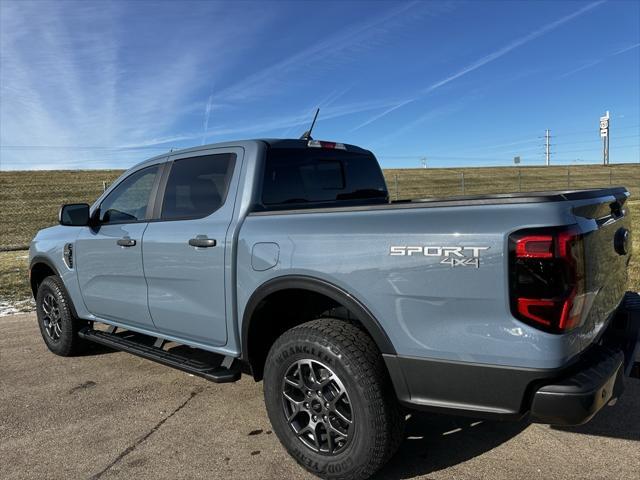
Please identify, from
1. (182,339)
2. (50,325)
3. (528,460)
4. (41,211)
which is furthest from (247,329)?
(41,211)

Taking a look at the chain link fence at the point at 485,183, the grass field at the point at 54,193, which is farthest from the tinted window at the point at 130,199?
the chain link fence at the point at 485,183

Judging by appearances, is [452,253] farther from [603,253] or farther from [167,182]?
[167,182]

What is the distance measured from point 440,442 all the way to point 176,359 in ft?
6.14

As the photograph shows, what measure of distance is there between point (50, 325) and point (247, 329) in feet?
10.2

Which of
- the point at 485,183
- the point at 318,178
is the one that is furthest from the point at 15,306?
the point at 485,183

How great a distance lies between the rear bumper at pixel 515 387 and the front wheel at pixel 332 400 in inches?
5.2

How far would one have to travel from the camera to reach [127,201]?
14.3 ft

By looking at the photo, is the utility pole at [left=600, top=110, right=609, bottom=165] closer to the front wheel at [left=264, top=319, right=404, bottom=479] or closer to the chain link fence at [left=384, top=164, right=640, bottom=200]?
the chain link fence at [left=384, top=164, right=640, bottom=200]

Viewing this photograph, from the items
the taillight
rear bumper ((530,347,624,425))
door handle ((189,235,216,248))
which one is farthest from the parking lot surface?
door handle ((189,235,216,248))

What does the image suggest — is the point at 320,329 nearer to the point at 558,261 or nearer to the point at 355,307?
the point at 355,307

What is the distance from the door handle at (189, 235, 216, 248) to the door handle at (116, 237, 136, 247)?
77 centimetres

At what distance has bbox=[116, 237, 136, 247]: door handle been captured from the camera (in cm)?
394

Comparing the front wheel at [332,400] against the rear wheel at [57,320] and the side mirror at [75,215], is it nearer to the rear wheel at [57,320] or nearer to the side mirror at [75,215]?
the side mirror at [75,215]

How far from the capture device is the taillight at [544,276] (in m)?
2.08
